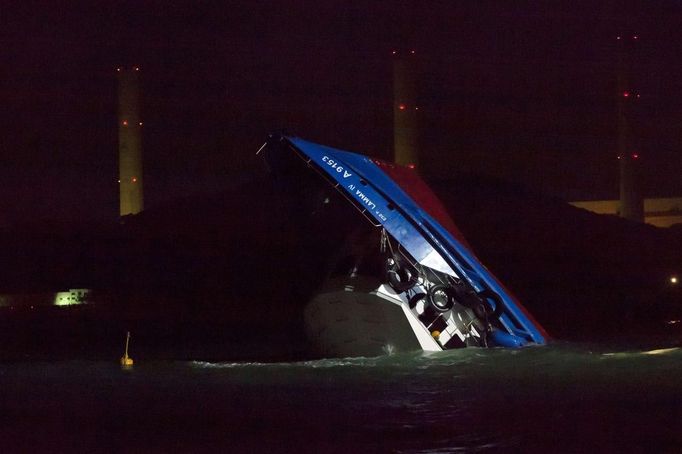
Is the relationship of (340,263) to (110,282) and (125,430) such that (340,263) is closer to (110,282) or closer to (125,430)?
(125,430)

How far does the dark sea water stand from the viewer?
7949 mm

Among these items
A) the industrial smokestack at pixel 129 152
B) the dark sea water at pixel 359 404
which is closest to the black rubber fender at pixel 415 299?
the dark sea water at pixel 359 404

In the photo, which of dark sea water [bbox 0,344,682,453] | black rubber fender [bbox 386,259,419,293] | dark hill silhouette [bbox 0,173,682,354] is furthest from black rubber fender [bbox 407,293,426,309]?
dark hill silhouette [bbox 0,173,682,354]

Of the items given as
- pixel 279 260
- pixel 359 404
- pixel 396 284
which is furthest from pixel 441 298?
pixel 279 260

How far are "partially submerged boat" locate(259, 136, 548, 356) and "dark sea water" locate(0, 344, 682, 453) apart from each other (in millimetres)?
396

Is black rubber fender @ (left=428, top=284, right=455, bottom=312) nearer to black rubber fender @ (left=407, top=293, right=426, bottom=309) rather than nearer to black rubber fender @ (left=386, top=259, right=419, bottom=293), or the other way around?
black rubber fender @ (left=407, top=293, right=426, bottom=309)

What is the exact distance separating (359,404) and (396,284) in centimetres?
346

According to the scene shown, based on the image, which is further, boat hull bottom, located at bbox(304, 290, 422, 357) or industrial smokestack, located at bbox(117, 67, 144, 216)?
industrial smokestack, located at bbox(117, 67, 144, 216)

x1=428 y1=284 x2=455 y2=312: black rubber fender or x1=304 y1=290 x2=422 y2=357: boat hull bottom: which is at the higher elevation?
x1=428 y1=284 x2=455 y2=312: black rubber fender

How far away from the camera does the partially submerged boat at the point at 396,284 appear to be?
13031mm

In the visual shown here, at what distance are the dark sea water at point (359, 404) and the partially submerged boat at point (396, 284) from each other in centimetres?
40

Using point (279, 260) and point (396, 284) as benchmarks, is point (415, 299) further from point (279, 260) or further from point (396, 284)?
point (279, 260)

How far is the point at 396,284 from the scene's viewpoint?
512 inches

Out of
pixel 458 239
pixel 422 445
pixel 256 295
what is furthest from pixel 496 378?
pixel 256 295
